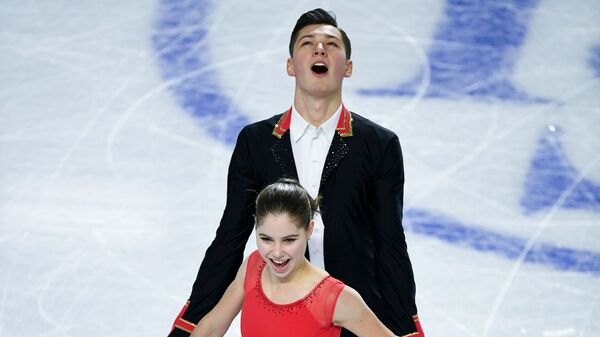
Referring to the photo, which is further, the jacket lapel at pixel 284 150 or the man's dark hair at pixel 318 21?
the man's dark hair at pixel 318 21

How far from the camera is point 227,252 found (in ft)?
10.6

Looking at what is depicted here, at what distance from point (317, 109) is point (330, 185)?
0.26m

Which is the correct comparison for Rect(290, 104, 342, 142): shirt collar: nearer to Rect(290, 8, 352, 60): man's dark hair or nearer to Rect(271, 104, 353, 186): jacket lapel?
Rect(271, 104, 353, 186): jacket lapel

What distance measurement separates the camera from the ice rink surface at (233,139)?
15.6ft

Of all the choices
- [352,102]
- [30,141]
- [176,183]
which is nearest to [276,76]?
[352,102]

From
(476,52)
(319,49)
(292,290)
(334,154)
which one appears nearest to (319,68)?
(319,49)

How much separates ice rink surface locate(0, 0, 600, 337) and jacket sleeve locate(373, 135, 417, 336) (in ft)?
4.59

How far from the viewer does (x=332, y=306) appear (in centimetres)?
277

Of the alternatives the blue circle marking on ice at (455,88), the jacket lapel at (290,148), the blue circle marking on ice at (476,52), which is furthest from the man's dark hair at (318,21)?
the blue circle marking on ice at (476,52)

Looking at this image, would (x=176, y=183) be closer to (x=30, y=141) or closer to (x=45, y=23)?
(x=30, y=141)

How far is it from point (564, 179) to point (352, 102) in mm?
1201

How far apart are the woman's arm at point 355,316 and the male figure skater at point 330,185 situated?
37cm

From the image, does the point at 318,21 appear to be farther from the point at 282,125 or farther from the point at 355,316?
the point at 355,316

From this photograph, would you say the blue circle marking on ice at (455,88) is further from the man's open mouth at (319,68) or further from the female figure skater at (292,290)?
the female figure skater at (292,290)
